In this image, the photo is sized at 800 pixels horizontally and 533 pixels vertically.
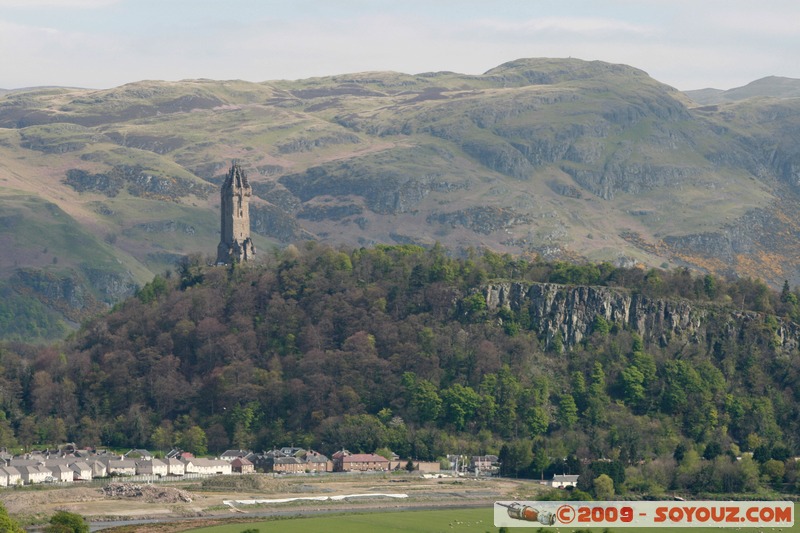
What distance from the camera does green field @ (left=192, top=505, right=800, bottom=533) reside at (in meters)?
131

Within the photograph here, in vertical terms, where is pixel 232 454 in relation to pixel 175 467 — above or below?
below

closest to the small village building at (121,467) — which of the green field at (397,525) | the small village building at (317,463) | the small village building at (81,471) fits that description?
the small village building at (81,471)

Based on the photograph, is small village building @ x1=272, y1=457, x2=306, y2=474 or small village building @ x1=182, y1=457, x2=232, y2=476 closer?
small village building @ x1=182, y1=457, x2=232, y2=476

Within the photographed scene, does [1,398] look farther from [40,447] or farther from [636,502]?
[636,502]

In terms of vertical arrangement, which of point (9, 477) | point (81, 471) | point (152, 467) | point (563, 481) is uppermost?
point (9, 477)

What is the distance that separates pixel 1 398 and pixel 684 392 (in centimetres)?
7928

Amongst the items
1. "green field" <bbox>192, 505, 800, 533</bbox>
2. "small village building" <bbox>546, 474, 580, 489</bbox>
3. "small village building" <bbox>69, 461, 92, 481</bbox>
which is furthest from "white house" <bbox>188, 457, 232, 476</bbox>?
"small village building" <bbox>546, 474, 580, 489</bbox>

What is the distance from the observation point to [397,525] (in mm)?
135250

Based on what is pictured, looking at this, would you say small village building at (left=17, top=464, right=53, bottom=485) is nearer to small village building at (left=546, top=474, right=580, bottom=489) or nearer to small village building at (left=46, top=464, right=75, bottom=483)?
small village building at (left=46, top=464, right=75, bottom=483)

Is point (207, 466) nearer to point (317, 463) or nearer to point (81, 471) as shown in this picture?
point (317, 463)

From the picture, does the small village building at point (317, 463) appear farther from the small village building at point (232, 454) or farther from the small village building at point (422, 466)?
the small village building at point (422, 466)

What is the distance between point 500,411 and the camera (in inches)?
7466

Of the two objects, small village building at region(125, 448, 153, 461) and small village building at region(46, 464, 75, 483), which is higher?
small village building at region(46, 464, 75, 483)

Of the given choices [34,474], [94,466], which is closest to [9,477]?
[34,474]
